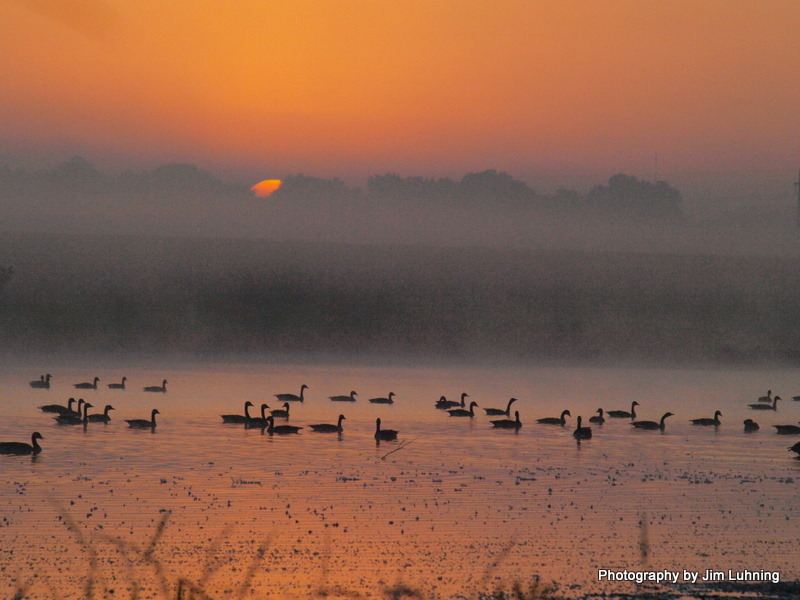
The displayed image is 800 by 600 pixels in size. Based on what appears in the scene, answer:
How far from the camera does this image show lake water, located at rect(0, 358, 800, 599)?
13.3 m

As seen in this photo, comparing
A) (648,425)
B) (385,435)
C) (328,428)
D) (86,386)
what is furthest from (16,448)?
(648,425)

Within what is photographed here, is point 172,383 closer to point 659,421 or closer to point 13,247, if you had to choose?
point 659,421

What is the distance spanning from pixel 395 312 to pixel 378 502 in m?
54.8

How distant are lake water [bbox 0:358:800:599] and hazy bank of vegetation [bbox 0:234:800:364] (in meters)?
26.7

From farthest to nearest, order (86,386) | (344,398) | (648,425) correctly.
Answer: (86,386), (344,398), (648,425)

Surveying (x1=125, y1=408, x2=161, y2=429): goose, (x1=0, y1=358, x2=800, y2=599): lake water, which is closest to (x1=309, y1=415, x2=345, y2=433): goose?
(x1=0, y1=358, x2=800, y2=599): lake water

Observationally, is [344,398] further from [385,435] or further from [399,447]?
[399,447]

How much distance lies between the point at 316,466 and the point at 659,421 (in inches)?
548

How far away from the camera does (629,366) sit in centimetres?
5616

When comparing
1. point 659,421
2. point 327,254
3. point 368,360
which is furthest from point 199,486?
point 327,254

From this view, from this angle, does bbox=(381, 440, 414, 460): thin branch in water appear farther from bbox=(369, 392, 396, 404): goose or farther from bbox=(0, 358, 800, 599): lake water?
bbox=(369, 392, 396, 404): goose

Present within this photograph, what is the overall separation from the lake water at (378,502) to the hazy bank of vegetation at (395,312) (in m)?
26.7

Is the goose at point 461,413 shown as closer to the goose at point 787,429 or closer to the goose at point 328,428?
the goose at point 328,428

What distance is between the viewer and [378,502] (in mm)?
17797
